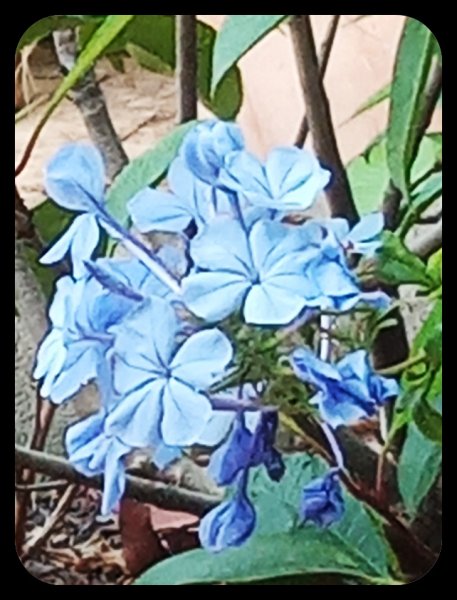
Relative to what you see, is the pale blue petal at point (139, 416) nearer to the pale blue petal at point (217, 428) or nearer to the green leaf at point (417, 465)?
the pale blue petal at point (217, 428)

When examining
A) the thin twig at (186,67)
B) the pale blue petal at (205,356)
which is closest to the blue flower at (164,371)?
the pale blue petal at (205,356)

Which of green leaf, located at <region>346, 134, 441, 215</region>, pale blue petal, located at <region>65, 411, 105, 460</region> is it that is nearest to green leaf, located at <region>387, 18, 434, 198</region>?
green leaf, located at <region>346, 134, 441, 215</region>

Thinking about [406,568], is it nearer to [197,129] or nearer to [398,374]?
[398,374]

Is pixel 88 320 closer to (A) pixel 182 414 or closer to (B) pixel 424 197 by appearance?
(A) pixel 182 414

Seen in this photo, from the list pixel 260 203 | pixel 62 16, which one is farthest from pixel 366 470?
pixel 62 16

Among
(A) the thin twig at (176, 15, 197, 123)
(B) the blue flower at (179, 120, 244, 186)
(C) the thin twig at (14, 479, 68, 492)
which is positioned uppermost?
(A) the thin twig at (176, 15, 197, 123)

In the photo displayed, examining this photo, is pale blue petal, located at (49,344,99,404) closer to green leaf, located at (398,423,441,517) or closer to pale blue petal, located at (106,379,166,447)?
pale blue petal, located at (106,379,166,447)

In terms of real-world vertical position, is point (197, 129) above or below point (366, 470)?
above
